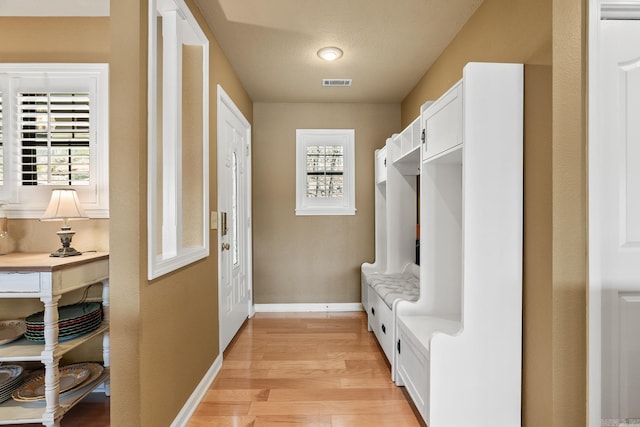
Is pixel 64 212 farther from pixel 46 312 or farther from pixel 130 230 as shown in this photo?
pixel 130 230

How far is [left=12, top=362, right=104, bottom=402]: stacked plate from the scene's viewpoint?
71.7 inches

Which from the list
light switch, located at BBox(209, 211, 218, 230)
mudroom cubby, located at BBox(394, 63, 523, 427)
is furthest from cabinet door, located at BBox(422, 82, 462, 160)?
light switch, located at BBox(209, 211, 218, 230)

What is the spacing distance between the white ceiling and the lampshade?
4.68 ft

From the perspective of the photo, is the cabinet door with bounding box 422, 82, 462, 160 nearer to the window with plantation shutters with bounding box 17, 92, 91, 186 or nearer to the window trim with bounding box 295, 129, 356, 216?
the window trim with bounding box 295, 129, 356, 216

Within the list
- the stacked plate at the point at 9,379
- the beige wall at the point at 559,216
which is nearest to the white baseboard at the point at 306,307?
the stacked plate at the point at 9,379

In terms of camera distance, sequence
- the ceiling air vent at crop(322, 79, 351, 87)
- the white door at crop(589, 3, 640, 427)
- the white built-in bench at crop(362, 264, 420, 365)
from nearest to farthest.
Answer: the white door at crop(589, 3, 640, 427)
the white built-in bench at crop(362, 264, 420, 365)
the ceiling air vent at crop(322, 79, 351, 87)

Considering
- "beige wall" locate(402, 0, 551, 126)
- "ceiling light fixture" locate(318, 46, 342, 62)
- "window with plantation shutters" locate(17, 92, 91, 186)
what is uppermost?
"ceiling light fixture" locate(318, 46, 342, 62)

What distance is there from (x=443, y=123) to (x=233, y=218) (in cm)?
212

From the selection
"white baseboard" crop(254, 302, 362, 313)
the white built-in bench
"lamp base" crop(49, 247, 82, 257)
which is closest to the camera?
"lamp base" crop(49, 247, 82, 257)

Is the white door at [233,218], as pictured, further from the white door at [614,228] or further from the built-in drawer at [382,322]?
the white door at [614,228]

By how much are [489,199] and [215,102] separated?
6.65 ft

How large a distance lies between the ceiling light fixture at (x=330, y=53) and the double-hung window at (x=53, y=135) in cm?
159

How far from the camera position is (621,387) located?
1501 millimetres

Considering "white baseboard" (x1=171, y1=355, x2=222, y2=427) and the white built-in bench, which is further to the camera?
the white built-in bench
